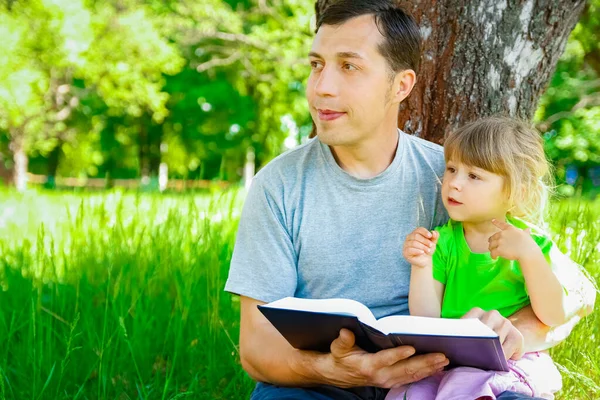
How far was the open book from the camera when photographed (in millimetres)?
1795

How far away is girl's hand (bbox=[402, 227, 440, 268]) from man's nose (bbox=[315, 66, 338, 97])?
1.79 feet

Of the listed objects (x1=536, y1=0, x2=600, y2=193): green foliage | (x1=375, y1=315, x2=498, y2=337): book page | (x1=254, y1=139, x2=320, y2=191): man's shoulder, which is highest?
(x1=536, y1=0, x2=600, y2=193): green foliage

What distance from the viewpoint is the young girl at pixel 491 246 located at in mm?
2145

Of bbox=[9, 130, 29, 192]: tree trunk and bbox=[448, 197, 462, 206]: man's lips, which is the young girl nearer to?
bbox=[448, 197, 462, 206]: man's lips

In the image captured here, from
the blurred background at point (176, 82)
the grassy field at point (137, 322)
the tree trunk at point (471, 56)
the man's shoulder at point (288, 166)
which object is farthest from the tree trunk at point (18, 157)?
the man's shoulder at point (288, 166)

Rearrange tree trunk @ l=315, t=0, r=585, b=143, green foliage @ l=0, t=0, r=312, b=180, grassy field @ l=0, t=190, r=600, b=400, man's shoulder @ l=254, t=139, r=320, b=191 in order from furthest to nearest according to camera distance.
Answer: green foliage @ l=0, t=0, r=312, b=180
tree trunk @ l=315, t=0, r=585, b=143
grassy field @ l=0, t=190, r=600, b=400
man's shoulder @ l=254, t=139, r=320, b=191

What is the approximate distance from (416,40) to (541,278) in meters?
0.99

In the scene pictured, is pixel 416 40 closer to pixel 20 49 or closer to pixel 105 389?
pixel 105 389

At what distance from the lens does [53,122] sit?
23188 mm

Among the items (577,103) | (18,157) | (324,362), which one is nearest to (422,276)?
(324,362)

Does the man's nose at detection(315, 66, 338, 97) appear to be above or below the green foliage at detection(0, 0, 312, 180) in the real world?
below

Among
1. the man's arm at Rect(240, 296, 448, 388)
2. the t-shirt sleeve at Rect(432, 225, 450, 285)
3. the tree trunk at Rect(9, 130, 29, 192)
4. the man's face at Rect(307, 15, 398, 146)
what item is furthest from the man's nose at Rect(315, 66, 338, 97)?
the tree trunk at Rect(9, 130, 29, 192)

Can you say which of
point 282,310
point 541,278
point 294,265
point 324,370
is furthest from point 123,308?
point 541,278

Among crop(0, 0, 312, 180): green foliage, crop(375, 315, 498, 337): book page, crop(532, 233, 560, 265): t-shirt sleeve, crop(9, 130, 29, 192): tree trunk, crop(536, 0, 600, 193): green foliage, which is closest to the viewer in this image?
crop(375, 315, 498, 337): book page
